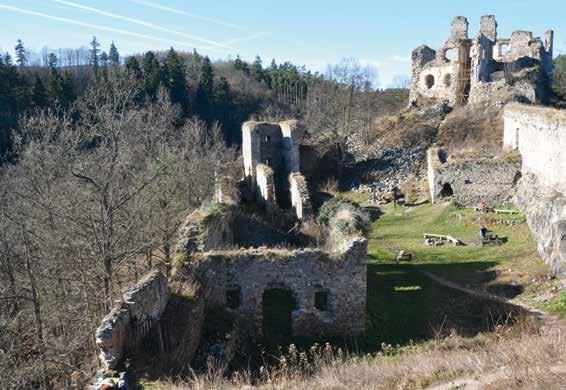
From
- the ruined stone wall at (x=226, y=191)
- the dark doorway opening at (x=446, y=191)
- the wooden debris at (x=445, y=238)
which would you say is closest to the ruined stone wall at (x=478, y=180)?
the dark doorway opening at (x=446, y=191)

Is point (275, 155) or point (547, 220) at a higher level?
point (275, 155)

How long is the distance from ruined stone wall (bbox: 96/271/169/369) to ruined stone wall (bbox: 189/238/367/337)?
1.59m

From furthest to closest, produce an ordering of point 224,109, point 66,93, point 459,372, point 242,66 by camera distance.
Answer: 1. point 242,66
2. point 224,109
3. point 66,93
4. point 459,372

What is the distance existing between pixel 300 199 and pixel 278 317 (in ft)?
27.0

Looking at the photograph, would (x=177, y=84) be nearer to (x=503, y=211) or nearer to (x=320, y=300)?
(x=503, y=211)

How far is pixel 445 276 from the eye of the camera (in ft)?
55.9

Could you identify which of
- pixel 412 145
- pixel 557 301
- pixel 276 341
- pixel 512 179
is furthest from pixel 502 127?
pixel 276 341

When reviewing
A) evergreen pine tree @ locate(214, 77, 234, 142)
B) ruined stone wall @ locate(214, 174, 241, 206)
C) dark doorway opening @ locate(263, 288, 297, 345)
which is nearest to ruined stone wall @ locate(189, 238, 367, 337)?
dark doorway opening @ locate(263, 288, 297, 345)

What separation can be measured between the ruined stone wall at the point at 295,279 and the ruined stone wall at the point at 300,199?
795 centimetres

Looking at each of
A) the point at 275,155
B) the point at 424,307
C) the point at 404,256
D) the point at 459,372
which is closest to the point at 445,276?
the point at 404,256

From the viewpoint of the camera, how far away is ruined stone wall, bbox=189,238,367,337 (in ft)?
40.0

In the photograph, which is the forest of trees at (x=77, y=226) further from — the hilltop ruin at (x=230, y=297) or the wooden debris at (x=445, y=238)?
the wooden debris at (x=445, y=238)

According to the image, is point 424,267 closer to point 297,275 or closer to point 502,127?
point 297,275

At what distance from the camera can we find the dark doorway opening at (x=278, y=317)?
12.5 m
